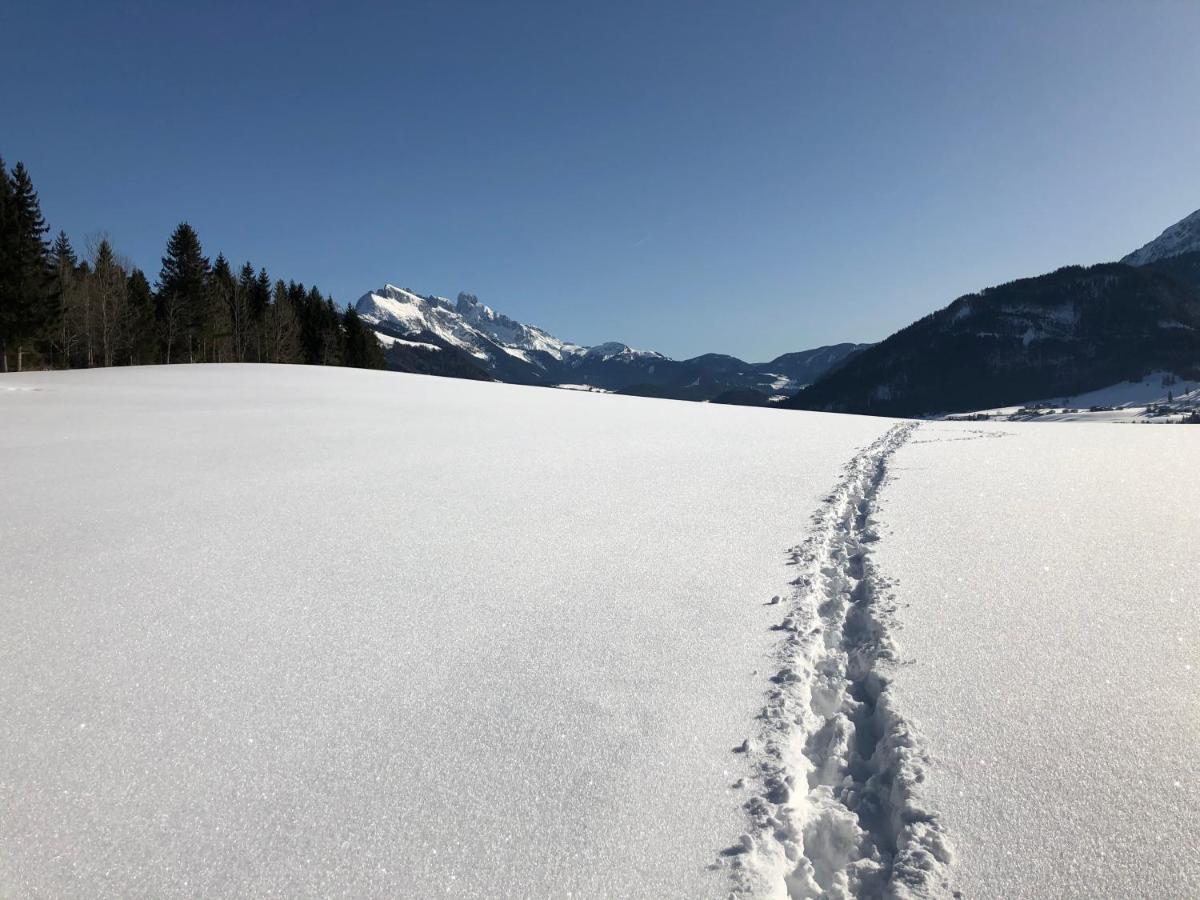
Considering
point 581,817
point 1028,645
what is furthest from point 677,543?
point 581,817

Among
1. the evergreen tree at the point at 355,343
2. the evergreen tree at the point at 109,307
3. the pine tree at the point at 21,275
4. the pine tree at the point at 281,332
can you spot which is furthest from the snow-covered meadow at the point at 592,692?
the evergreen tree at the point at 355,343

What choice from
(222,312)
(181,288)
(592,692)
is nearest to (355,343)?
(222,312)

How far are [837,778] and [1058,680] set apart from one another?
2.06 m

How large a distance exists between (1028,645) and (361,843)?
5044mm

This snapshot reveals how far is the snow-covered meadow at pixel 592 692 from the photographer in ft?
8.84

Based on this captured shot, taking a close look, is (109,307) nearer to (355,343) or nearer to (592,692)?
(355,343)

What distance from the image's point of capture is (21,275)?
32.4m

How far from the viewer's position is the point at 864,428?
66.6 ft

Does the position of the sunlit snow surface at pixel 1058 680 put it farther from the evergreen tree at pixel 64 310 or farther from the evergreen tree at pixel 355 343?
the evergreen tree at pixel 355 343

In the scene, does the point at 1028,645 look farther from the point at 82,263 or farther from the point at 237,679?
the point at 82,263

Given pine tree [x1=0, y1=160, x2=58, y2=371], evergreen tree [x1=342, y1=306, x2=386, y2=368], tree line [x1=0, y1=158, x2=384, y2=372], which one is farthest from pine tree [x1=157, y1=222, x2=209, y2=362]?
evergreen tree [x1=342, y1=306, x2=386, y2=368]

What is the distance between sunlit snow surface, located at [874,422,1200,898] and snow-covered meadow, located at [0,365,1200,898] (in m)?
0.02

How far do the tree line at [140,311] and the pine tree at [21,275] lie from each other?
0.06 m

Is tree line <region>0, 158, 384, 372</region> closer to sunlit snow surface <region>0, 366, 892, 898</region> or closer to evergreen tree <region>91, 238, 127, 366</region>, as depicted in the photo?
evergreen tree <region>91, 238, 127, 366</region>
